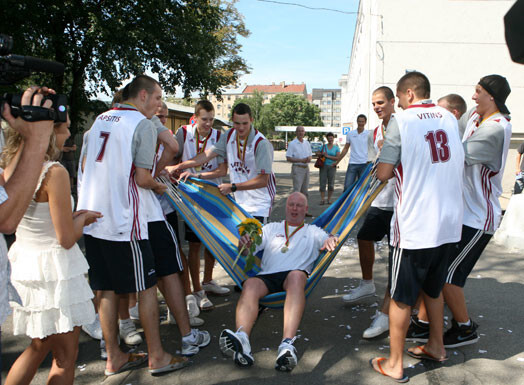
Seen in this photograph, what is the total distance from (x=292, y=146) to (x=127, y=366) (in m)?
7.73

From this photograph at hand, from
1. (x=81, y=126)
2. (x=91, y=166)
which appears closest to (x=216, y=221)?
(x=91, y=166)

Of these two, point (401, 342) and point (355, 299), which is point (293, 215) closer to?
point (355, 299)

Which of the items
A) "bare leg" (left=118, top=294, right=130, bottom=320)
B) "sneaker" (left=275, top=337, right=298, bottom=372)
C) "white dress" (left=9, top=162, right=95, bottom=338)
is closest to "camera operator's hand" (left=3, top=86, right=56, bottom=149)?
"white dress" (left=9, top=162, right=95, bottom=338)

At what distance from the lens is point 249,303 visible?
3336 mm

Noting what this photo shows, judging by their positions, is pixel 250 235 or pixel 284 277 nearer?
pixel 284 277

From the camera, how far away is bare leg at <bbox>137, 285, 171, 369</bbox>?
9.95 feet

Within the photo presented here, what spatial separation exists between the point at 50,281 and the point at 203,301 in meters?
2.18

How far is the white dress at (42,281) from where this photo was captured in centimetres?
227

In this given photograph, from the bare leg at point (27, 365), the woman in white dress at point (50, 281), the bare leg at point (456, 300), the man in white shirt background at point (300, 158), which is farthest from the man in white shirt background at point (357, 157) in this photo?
the bare leg at point (27, 365)

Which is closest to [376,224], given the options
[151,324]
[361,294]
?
[361,294]

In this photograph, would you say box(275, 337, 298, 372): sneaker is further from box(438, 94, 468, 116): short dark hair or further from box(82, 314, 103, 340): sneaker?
box(438, 94, 468, 116): short dark hair

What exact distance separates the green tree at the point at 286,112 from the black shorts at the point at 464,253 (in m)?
82.9

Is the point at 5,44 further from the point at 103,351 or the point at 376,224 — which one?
the point at 376,224

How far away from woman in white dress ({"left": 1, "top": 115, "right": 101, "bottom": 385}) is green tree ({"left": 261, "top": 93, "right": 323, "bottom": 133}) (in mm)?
84011
